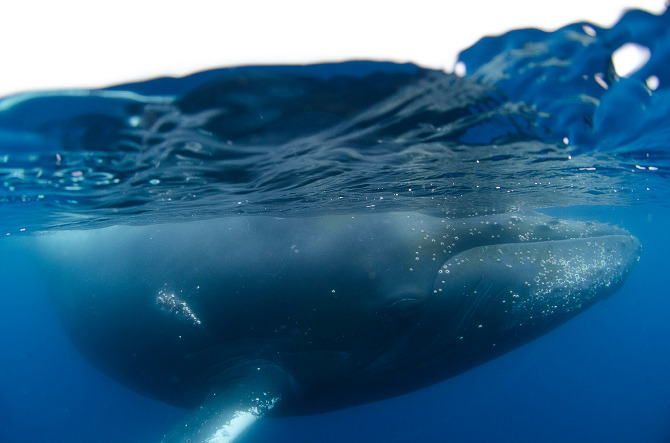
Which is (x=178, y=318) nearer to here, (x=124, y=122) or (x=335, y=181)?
(x=124, y=122)

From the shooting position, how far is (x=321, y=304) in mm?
7027

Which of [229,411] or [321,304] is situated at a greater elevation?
[321,304]

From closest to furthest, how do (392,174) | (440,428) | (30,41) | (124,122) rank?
(30,41) < (124,122) < (392,174) < (440,428)

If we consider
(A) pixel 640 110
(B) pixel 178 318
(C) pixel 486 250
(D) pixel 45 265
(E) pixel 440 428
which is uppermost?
(A) pixel 640 110

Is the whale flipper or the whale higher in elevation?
the whale

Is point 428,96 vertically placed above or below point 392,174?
above

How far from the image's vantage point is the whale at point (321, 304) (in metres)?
7.01

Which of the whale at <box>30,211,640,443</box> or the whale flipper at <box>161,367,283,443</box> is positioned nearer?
the whale flipper at <box>161,367,283,443</box>

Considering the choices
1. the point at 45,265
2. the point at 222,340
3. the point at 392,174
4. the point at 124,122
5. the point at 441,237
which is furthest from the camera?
the point at 45,265

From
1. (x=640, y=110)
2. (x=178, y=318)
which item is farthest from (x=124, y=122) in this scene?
(x=640, y=110)

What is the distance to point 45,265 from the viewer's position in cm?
1156

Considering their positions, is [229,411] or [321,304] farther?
[321,304]

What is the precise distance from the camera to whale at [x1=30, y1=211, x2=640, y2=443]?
7.01m

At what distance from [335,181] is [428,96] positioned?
4.05 meters
